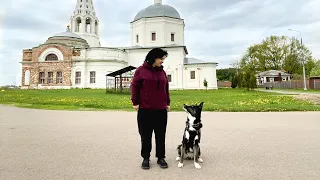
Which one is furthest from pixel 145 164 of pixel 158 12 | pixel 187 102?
pixel 158 12

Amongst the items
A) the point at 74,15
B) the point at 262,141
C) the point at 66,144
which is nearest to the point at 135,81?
the point at 66,144

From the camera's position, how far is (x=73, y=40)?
46969 mm

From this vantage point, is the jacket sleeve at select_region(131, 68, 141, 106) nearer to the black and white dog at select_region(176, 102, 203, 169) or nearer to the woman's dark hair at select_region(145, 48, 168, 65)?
the woman's dark hair at select_region(145, 48, 168, 65)

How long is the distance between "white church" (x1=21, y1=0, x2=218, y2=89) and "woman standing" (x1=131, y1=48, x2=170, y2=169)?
39.6 meters

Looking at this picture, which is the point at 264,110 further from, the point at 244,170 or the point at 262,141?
the point at 244,170

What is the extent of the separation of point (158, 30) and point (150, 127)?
44054mm

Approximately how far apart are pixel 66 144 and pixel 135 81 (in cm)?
261

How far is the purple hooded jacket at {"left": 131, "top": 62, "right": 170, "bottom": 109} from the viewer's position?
13.0ft

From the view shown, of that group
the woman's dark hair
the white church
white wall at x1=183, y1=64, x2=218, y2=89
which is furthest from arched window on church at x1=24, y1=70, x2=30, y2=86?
the woman's dark hair

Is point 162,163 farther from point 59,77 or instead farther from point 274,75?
point 274,75

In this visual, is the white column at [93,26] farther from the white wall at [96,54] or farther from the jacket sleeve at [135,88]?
the jacket sleeve at [135,88]

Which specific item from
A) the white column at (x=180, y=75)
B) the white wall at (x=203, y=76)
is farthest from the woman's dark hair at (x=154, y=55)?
the white column at (x=180, y=75)

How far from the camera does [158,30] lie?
46406 mm

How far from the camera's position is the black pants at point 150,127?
4.02 meters
